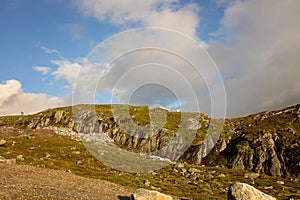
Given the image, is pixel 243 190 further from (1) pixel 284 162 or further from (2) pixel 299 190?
(1) pixel 284 162

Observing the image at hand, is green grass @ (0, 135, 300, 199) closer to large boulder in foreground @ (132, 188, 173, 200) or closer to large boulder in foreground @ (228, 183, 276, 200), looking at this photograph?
large boulder in foreground @ (132, 188, 173, 200)

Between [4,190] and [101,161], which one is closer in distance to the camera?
[4,190]

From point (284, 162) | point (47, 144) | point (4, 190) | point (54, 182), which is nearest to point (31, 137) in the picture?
point (47, 144)

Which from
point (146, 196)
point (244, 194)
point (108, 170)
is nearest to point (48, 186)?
point (146, 196)

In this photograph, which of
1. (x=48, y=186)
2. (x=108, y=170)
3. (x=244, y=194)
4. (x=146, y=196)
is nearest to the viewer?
(x=244, y=194)

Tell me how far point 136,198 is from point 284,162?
6914 inches

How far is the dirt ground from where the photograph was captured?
121ft

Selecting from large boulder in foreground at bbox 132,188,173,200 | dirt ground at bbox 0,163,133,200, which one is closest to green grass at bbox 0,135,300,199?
dirt ground at bbox 0,163,133,200

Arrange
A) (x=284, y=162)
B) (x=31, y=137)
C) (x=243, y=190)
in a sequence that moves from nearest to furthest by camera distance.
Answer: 1. (x=243, y=190)
2. (x=31, y=137)
3. (x=284, y=162)

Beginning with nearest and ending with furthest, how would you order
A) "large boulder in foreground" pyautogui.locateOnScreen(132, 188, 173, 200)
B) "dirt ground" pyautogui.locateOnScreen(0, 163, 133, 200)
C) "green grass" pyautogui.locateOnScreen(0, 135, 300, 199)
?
"dirt ground" pyautogui.locateOnScreen(0, 163, 133, 200) < "large boulder in foreground" pyautogui.locateOnScreen(132, 188, 173, 200) < "green grass" pyautogui.locateOnScreen(0, 135, 300, 199)

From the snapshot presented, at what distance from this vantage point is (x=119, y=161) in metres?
117

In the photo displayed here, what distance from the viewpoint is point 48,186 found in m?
45.8

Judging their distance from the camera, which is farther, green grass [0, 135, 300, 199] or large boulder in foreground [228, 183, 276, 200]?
green grass [0, 135, 300, 199]

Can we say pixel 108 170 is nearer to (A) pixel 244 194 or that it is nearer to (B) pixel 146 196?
(B) pixel 146 196
